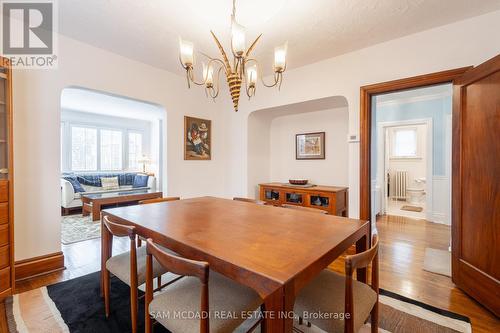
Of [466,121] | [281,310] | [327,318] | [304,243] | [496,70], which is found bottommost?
[327,318]

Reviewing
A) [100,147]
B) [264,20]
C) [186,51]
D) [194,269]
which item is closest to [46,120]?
[186,51]

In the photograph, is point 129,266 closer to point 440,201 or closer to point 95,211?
point 95,211

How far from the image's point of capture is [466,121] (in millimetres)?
1987

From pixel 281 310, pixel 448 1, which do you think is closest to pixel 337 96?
pixel 448 1

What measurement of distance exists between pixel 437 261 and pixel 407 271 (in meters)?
0.52

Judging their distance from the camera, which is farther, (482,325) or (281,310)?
(482,325)

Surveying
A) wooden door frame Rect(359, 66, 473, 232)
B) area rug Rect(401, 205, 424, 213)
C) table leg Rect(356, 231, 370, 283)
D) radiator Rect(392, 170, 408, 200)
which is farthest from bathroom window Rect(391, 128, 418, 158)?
table leg Rect(356, 231, 370, 283)

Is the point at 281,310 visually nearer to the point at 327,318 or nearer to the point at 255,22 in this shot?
the point at 327,318

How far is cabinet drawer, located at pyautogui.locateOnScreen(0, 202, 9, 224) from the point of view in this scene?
1.83m

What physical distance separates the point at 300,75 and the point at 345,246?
2.68 m

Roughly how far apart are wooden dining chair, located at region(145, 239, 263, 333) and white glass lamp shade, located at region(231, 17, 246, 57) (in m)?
1.29

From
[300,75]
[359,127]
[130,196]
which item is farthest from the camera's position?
[130,196]

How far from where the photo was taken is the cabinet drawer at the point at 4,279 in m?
1.83

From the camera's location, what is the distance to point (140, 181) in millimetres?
6258
